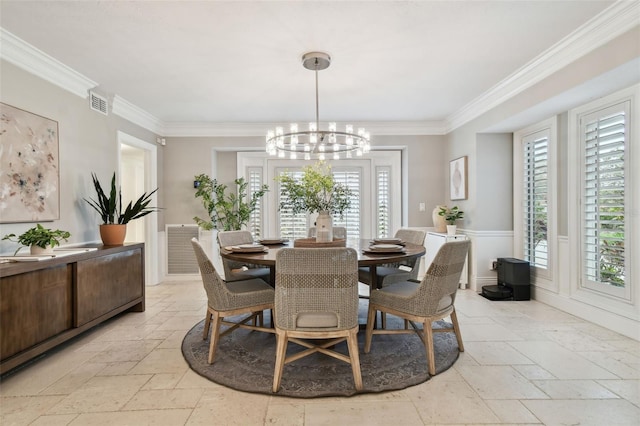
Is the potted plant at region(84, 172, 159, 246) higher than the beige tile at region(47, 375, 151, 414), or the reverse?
the potted plant at region(84, 172, 159, 246)

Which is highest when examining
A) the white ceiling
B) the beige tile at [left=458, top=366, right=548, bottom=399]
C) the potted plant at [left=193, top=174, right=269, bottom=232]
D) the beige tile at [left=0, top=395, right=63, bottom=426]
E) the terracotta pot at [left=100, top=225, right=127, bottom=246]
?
the white ceiling

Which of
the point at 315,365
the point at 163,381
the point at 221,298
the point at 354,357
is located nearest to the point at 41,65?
the point at 221,298

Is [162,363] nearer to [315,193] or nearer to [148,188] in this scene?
[315,193]

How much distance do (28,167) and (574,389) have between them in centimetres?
425

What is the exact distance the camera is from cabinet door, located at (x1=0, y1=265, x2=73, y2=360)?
6.68 ft

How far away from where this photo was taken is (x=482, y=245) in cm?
427

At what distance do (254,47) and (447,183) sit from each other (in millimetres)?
3552

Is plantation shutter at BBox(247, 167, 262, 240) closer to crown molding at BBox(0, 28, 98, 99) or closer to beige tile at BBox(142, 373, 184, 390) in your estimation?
crown molding at BBox(0, 28, 98, 99)

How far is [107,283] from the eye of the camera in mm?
3020

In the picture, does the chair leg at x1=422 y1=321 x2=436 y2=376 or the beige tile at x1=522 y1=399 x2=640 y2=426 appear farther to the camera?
the chair leg at x1=422 y1=321 x2=436 y2=376

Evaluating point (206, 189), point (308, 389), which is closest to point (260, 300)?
point (308, 389)

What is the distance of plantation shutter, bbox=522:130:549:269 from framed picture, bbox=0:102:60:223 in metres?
5.04

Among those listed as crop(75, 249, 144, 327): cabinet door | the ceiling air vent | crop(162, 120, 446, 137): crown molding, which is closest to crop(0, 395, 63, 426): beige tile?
crop(75, 249, 144, 327): cabinet door

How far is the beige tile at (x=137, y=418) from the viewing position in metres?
1.68
